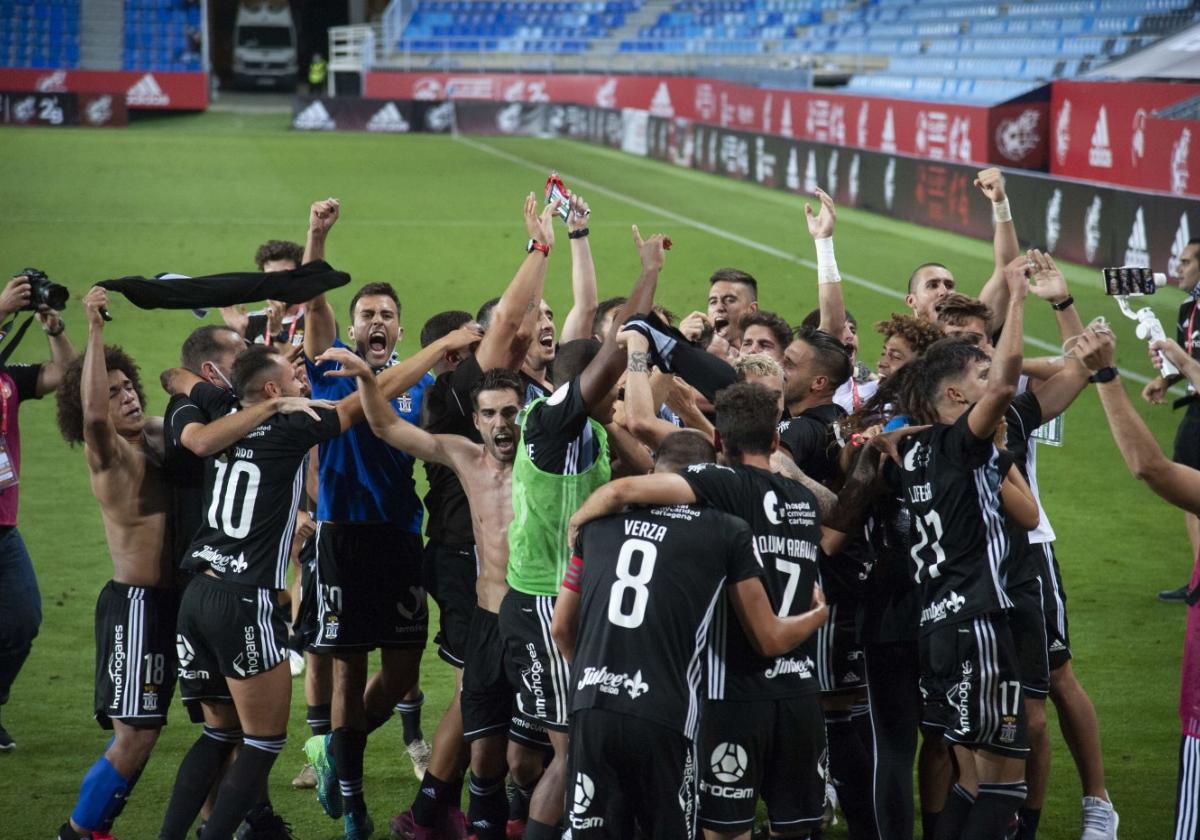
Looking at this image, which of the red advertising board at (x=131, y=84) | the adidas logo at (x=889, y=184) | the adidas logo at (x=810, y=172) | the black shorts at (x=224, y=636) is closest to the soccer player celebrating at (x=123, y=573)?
the black shorts at (x=224, y=636)

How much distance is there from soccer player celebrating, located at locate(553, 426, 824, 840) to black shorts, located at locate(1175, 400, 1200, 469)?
18.9 feet

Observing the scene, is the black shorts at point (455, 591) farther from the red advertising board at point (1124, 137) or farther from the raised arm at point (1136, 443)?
the red advertising board at point (1124, 137)

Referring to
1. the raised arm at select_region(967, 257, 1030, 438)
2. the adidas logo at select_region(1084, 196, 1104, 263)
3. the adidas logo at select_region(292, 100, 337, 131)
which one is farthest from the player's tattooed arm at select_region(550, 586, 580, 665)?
the adidas logo at select_region(292, 100, 337, 131)

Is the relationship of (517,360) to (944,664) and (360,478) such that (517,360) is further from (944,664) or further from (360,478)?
(944,664)

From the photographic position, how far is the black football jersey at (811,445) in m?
6.38

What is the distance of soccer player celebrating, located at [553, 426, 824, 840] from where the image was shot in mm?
4969

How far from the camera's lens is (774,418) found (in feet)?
17.2

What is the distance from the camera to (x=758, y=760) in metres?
5.23

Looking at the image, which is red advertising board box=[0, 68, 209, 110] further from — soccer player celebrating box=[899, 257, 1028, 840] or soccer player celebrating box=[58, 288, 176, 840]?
soccer player celebrating box=[899, 257, 1028, 840]

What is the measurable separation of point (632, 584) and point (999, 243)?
4.06m

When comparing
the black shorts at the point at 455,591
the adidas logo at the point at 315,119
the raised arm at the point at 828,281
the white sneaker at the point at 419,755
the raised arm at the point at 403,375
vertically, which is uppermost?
the raised arm at the point at 828,281

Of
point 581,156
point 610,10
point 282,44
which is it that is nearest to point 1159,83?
point 581,156

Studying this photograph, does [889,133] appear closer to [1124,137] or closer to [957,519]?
[1124,137]

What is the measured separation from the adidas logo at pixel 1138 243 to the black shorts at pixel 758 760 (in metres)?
15.9
